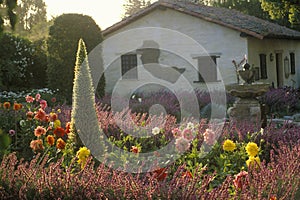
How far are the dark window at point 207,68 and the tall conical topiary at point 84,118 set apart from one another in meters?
13.5

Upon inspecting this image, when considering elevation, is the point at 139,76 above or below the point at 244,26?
below

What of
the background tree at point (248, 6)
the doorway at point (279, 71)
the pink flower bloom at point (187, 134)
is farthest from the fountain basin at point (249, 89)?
the background tree at point (248, 6)

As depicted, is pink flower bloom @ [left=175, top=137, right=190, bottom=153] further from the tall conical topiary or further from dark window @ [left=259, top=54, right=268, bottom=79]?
dark window @ [left=259, top=54, right=268, bottom=79]

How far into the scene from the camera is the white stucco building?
63.0 ft

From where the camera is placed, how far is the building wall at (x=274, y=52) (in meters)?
19.5

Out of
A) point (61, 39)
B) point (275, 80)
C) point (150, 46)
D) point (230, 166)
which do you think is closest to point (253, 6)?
point (275, 80)

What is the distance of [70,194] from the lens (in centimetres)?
384

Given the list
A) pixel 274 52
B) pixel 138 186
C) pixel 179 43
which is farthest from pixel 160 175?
pixel 274 52

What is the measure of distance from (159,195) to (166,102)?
9953 mm

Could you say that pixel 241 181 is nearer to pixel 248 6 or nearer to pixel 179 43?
pixel 179 43

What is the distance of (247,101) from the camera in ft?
34.9

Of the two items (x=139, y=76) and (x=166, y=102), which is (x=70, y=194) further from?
(x=139, y=76)

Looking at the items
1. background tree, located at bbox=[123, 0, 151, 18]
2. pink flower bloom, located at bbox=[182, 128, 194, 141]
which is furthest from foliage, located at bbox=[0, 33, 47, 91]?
Answer: background tree, located at bbox=[123, 0, 151, 18]

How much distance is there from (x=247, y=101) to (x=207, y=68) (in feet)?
30.7
